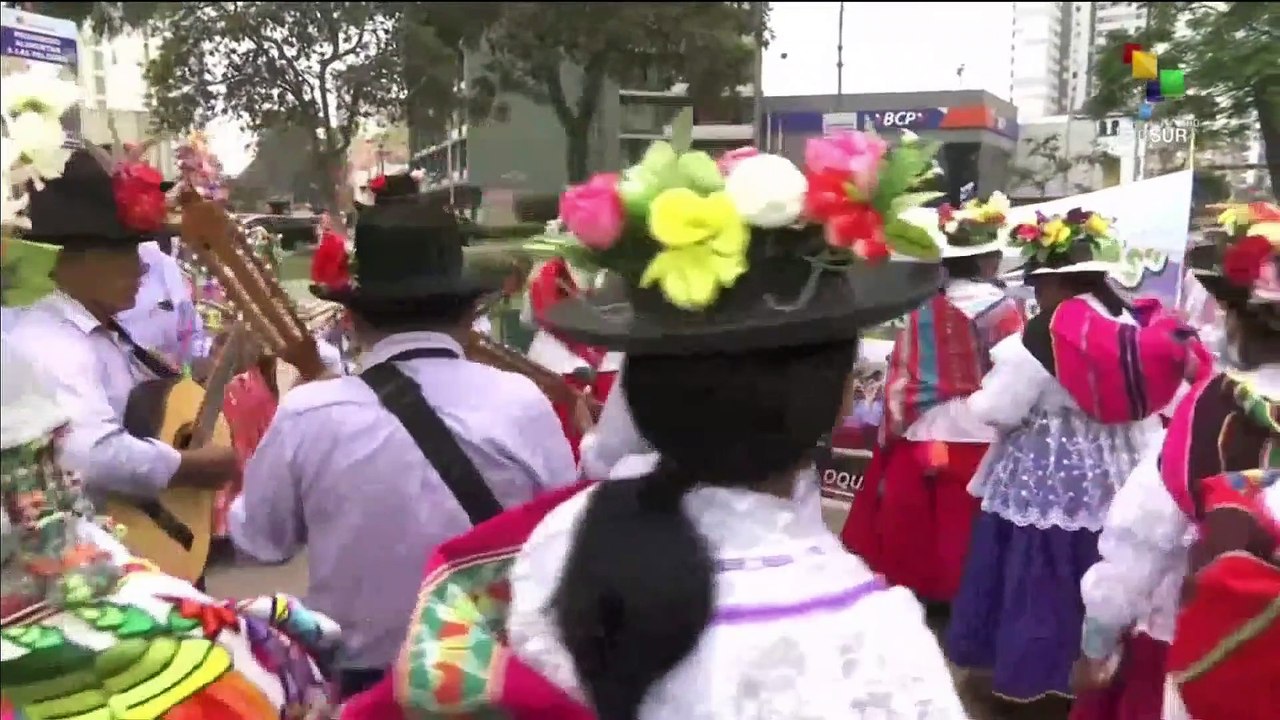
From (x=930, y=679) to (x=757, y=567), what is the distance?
0.26 m

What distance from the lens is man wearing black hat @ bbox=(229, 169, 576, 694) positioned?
240cm

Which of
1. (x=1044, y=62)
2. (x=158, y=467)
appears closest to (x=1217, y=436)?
(x=158, y=467)

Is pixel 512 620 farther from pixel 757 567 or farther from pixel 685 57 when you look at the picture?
pixel 685 57

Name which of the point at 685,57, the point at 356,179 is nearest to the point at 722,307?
the point at 356,179

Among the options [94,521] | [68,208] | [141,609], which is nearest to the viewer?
[141,609]

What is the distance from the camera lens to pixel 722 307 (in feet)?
4.97

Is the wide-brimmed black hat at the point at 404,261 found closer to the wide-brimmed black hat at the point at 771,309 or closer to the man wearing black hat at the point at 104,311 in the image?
the man wearing black hat at the point at 104,311

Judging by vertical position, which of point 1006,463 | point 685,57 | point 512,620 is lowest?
point 1006,463

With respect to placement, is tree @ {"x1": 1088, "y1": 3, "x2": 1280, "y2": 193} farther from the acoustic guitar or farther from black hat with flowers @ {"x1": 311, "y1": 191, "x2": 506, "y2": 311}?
the acoustic guitar

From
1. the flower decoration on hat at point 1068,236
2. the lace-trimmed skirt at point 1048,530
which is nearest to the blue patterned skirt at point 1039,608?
the lace-trimmed skirt at point 1048,530

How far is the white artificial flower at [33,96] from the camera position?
182 cm

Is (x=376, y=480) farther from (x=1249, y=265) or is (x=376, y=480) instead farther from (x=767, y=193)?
(x=1249, y=265)

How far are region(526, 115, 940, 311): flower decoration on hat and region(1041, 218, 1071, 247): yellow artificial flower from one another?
10.4 ft

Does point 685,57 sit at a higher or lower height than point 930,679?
higher
